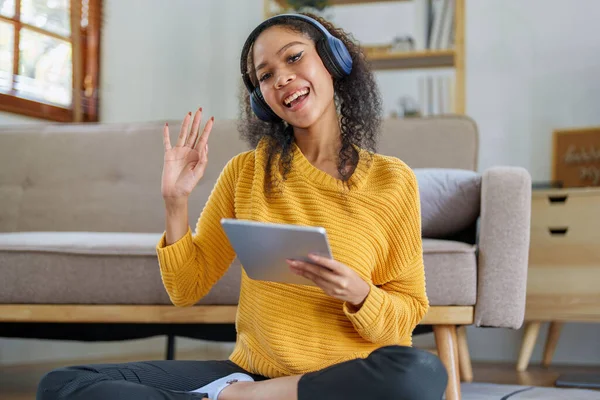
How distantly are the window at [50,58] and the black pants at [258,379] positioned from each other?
1.75 m

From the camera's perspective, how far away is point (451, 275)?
1.65 m

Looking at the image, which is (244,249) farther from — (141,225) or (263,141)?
(141,225)

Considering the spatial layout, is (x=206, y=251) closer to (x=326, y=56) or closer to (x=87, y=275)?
(x=326, y=56)

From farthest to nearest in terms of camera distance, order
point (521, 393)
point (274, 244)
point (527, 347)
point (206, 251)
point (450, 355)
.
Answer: point (527, 347) < point (521, 393) < point (450, 355) < point (206, 251) < point (274, 244)

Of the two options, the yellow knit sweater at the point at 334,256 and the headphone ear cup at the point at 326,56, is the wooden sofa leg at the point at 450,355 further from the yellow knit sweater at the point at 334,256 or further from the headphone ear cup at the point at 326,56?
the headphone ear cup at the point at 326,56

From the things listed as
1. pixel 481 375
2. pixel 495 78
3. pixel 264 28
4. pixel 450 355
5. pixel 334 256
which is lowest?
pixel 481 375

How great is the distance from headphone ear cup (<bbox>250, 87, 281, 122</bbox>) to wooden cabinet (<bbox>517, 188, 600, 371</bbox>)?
128 centimetres

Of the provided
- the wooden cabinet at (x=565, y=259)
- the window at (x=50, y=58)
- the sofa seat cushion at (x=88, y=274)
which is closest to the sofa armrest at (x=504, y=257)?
the sofa seat cushion at (x=88, y=274)

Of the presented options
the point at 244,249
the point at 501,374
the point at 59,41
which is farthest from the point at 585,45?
the point at 244,249

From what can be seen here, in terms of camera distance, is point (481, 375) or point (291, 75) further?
point (481, 375)

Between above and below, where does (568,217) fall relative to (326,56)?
below

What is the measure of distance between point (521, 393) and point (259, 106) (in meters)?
1.17

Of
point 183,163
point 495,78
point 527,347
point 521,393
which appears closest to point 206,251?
point 183,163

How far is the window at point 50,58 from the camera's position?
264 centimetres
